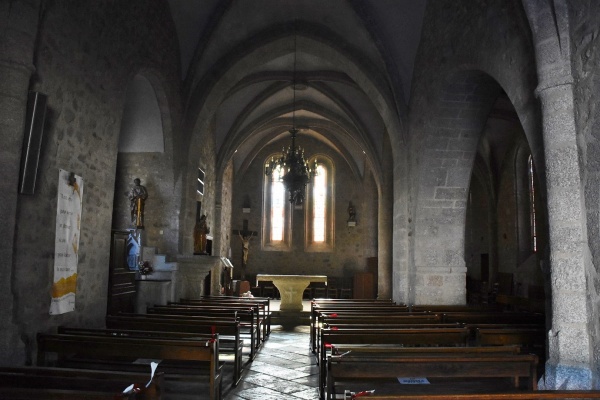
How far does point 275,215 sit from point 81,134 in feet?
50.4

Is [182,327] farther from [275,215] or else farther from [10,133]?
[275,215]

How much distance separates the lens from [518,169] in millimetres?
14266

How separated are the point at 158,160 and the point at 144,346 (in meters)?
6.35

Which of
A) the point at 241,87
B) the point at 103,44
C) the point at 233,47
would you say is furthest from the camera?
the point at 241,87

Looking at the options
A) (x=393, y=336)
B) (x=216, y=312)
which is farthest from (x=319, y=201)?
(x=393, y=336)

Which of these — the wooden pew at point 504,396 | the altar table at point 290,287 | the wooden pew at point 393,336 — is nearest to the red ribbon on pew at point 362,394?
the wooden pew at point 504,396

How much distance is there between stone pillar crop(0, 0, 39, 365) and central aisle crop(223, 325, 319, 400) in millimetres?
2118

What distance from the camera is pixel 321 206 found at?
69.1 feet

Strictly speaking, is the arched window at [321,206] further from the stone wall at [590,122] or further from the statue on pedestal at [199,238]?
the stone wall at [590,122]

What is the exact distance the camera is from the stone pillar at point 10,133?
432cm

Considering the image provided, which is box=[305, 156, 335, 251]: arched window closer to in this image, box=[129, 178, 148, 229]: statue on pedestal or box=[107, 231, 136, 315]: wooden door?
box=[129, 178, 148, 229]: statue on pedestal

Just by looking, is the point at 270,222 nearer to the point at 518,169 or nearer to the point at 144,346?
the point at 518,169

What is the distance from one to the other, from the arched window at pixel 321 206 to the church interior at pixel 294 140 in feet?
6.27

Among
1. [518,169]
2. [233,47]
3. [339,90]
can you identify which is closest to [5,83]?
[233,47]
